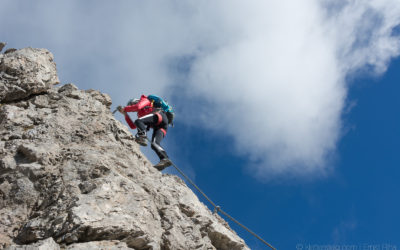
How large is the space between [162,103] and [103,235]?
8325 millimetres

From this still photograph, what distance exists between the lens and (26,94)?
10328mm

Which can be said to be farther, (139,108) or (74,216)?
(139,108)

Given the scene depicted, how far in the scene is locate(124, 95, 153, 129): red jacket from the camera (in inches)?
513

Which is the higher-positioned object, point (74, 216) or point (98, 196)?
point (98, 196)

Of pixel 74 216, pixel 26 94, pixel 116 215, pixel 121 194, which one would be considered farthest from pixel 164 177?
pixel 26 94

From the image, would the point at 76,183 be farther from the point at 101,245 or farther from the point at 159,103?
the point at 159,103

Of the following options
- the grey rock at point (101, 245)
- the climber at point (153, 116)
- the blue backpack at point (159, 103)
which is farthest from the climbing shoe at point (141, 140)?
the grey rock at point (101, 245)

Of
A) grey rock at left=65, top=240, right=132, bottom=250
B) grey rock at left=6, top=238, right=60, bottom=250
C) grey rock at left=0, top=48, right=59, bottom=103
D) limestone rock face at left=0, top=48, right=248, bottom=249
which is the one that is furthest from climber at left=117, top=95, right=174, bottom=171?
grey rock at left=6, top=238, right=60, bottom=250

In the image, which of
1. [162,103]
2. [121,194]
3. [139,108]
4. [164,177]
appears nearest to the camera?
[121,194]

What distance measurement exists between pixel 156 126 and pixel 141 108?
932 millimetres

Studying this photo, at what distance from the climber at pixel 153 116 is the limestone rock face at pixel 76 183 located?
1952 mm

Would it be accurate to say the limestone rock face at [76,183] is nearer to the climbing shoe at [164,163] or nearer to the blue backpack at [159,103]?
the climbing shoe at [164,163]

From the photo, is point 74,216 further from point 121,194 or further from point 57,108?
point 57,108

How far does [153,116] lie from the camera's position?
13.5 meters
